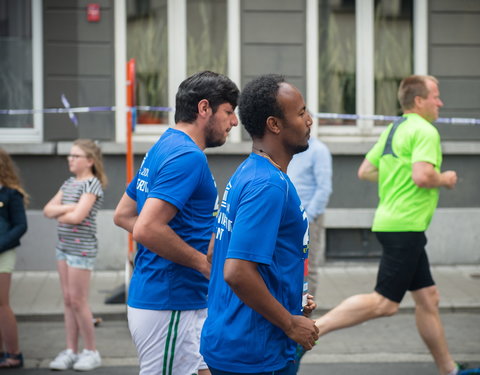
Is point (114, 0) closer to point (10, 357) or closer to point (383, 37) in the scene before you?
point (383, 37)

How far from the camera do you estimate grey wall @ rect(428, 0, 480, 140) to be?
11227mm

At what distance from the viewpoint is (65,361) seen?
21.3 feet

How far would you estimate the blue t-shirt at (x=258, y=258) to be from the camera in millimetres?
2994

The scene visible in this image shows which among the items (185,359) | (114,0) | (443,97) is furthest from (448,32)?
(185,359)

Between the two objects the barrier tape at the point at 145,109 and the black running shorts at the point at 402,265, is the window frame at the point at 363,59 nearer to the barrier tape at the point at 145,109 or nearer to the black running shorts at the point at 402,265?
the barrier tape at the point at 145,109

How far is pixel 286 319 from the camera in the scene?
9.98ft

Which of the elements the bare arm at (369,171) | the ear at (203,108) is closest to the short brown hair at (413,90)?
the bare arm at (369,171)

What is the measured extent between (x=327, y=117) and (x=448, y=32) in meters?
1.87

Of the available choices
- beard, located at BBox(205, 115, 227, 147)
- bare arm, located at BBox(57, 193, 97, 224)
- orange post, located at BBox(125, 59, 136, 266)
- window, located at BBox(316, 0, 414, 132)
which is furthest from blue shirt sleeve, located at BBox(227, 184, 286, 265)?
window, located at BBox(316, 0, 414, 132)

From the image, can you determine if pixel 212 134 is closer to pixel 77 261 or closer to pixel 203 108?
pixel 203 108

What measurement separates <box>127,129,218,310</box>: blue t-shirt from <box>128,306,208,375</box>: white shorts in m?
0.04

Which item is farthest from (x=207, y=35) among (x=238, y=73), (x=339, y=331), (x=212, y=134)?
(x=212, y=134)

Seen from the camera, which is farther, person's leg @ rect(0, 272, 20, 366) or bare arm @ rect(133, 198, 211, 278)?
person's leg @ rect(0, 272, 20, 366)

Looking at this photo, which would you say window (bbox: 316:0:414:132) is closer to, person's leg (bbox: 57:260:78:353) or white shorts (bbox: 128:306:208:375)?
person's leg (bbox: 57:260:78:353)
